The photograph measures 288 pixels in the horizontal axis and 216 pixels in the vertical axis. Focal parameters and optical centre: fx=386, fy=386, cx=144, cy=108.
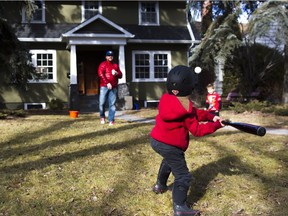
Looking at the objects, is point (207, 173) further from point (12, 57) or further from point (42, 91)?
point (42, 91)

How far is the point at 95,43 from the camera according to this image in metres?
17.8

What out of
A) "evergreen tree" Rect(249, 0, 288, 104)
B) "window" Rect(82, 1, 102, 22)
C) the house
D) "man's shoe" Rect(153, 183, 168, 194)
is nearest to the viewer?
"man's shoe" Rect(153, 183, 168, 194)

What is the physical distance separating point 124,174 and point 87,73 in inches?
611

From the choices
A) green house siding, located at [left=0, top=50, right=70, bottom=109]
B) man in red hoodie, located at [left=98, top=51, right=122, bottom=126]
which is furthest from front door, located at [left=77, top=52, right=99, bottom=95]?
man in red hoodie, located at [left=98, top=51, right=122, bottom=126]

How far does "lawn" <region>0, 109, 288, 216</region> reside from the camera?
4242 mm

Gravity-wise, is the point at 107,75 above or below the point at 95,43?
below

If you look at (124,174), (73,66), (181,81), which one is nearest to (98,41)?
(73,66)

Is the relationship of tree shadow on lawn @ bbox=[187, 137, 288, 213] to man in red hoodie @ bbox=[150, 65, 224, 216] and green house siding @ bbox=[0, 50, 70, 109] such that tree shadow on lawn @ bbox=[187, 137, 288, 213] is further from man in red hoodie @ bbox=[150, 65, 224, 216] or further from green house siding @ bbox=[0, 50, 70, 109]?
green house siding @ bbox=[0, 50, 70, 109]

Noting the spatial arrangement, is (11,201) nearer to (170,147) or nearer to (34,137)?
(170,147)

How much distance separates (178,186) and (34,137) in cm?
457

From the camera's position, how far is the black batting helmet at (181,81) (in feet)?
12.4

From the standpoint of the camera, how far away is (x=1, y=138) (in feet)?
24.6

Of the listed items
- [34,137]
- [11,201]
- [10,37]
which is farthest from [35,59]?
[11,201]

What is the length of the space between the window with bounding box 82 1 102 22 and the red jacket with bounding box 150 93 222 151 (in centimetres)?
1664
